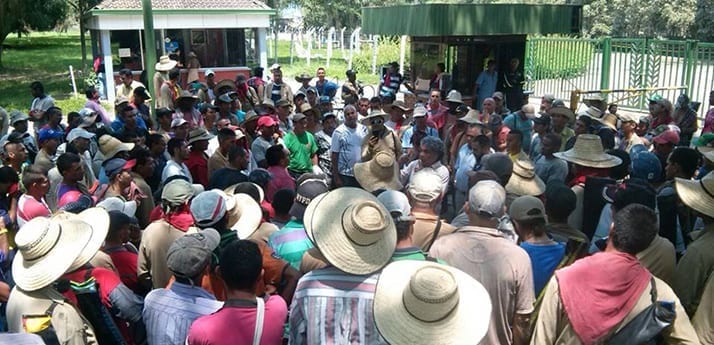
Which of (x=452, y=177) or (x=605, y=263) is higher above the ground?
(x=605, y=263)

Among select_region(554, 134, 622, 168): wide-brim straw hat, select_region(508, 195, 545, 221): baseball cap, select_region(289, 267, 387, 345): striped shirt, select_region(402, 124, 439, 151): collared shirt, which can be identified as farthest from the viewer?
select_region(402, 124, 439, 151): collared shirt

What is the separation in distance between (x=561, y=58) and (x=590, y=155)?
45.1 feet

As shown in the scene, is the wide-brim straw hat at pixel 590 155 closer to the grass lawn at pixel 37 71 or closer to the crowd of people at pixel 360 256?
the crowd of people at pixel 360 256

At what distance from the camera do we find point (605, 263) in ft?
9.23

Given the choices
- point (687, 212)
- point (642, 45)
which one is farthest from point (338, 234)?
point (642, 45)

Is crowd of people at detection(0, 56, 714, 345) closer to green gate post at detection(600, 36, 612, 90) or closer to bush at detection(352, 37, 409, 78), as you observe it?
green gate post at detection(600, 36, 612, 90)

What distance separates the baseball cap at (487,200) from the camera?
377 cm

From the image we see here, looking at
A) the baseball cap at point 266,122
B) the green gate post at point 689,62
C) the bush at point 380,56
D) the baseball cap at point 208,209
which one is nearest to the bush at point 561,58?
the green gate post at point 689,62

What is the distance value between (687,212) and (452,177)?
116 inches

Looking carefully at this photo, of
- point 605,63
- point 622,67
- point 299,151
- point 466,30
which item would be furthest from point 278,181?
point 622,67

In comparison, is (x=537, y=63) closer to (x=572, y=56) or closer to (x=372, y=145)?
(x=572, y=56)

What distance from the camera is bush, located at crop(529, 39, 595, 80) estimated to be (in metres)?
17.8

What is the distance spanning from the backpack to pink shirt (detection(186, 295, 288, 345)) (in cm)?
64

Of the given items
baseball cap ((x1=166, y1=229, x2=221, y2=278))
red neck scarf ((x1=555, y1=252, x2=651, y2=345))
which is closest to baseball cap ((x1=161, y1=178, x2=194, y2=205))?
baseball cap ((x1=166, y1=229, x2=221, y2=278))
